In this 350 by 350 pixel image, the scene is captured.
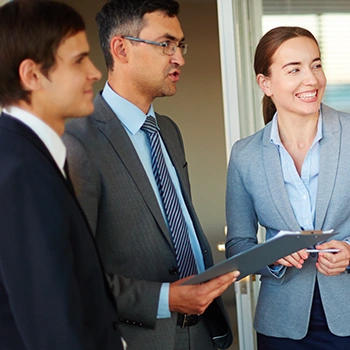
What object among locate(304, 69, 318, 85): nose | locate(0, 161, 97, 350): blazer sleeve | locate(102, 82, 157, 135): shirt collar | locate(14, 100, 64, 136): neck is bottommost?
locate(0, 161, 97, 350): blazer sleeve

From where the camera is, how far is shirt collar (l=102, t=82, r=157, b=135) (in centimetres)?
189

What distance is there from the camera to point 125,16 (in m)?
1.98

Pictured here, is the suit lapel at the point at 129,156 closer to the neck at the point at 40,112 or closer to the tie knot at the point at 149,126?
the tie knot at the point at 149,126

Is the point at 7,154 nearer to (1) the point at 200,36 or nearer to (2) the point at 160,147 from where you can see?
(2) the point at 160,147

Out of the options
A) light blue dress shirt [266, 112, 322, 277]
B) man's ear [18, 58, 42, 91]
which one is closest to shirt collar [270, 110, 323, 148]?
light blue dress shirt [266, 112, 322, 277]

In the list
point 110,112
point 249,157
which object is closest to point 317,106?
point 249,157

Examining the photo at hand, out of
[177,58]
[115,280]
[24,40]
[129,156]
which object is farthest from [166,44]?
[24,40]

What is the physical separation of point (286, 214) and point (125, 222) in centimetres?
58

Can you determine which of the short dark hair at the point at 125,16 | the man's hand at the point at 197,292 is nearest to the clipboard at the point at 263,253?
the man's hand at the point at 197,292

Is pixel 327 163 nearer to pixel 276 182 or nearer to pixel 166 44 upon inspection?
pixel 276 182

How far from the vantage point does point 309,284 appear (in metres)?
2.03

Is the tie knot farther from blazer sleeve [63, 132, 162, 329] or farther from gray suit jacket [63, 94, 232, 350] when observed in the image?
blazer sleeve [63, 132, 162, 329]

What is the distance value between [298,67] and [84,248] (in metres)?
1.21

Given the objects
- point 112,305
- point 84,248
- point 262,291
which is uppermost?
point 84,248
